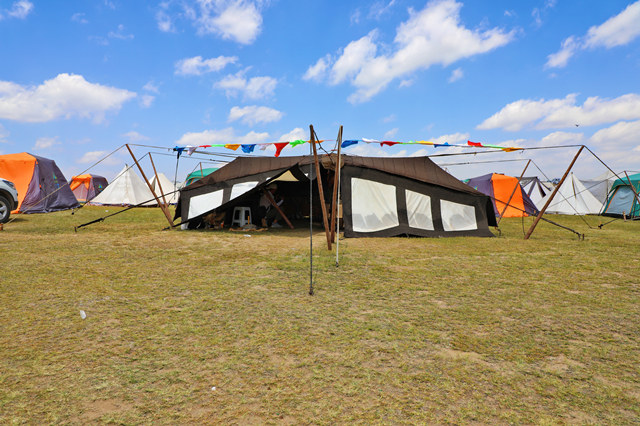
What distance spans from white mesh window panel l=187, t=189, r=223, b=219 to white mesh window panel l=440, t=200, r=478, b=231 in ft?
23.1

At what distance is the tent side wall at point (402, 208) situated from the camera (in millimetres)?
10328

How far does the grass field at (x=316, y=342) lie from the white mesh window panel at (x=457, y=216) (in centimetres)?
448

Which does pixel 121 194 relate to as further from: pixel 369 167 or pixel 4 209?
pixel 369 167

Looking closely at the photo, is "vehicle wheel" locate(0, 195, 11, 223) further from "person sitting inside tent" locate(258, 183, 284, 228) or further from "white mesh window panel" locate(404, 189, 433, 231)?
"white mesh window panel" locate(404, 189, 433, 231)

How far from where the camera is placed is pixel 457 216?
10930mm

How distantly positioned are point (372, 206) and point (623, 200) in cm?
1809

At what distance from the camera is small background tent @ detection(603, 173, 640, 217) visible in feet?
61.0

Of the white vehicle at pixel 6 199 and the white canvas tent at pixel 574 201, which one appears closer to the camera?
the white vehicle at pixel 6 199

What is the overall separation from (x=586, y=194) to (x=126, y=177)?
29748 millimetres

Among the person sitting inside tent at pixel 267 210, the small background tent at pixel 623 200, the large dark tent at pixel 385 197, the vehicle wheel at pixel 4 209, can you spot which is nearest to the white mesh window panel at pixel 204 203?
the large dark tent at pixel 385 197

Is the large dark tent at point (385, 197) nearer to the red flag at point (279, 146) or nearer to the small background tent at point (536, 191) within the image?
the red flag at point (279, 146)

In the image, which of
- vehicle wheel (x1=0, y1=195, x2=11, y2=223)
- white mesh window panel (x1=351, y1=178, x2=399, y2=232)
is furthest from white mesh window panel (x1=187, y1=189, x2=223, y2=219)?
vehicle wheel (x1=0, y1=195, x2=11, y2=223)

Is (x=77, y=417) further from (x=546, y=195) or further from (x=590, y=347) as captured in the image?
(x=546, y=195)

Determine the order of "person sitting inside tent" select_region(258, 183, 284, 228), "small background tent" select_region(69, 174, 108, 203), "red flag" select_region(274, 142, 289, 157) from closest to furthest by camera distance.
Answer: "red flag" select_region(274, 142, 289, 157), "person sitting inside tent" select_region(258, 183, 284, 228), "small background tent" select_region(69, 174, 108, 203)
